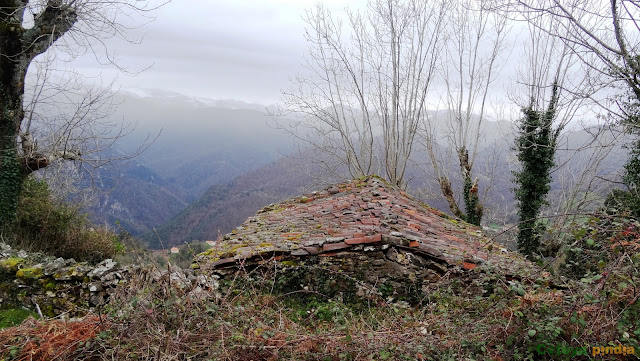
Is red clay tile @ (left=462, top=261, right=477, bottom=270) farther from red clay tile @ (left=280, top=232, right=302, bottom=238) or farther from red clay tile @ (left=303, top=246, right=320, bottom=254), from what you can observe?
red clay tile @ (left=280, top=232, right=302, bottom=238)

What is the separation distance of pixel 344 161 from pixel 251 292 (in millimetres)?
13299

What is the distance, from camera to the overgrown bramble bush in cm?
903

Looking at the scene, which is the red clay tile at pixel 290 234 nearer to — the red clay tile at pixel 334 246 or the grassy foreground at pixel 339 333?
the red clay tile at pixel 334 246

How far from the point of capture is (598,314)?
106 inches

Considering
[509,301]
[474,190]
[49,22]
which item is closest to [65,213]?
[49,22]

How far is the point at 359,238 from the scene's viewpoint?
490 cm

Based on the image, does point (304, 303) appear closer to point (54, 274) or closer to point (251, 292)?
point (251, 292)

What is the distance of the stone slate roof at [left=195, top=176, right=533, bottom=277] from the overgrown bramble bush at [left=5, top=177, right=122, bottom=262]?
16.6ft

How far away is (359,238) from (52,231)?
29.4ft

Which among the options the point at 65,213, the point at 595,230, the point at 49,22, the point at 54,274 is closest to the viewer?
the point at 595,230

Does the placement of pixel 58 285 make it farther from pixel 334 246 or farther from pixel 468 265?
pixel 468 265
